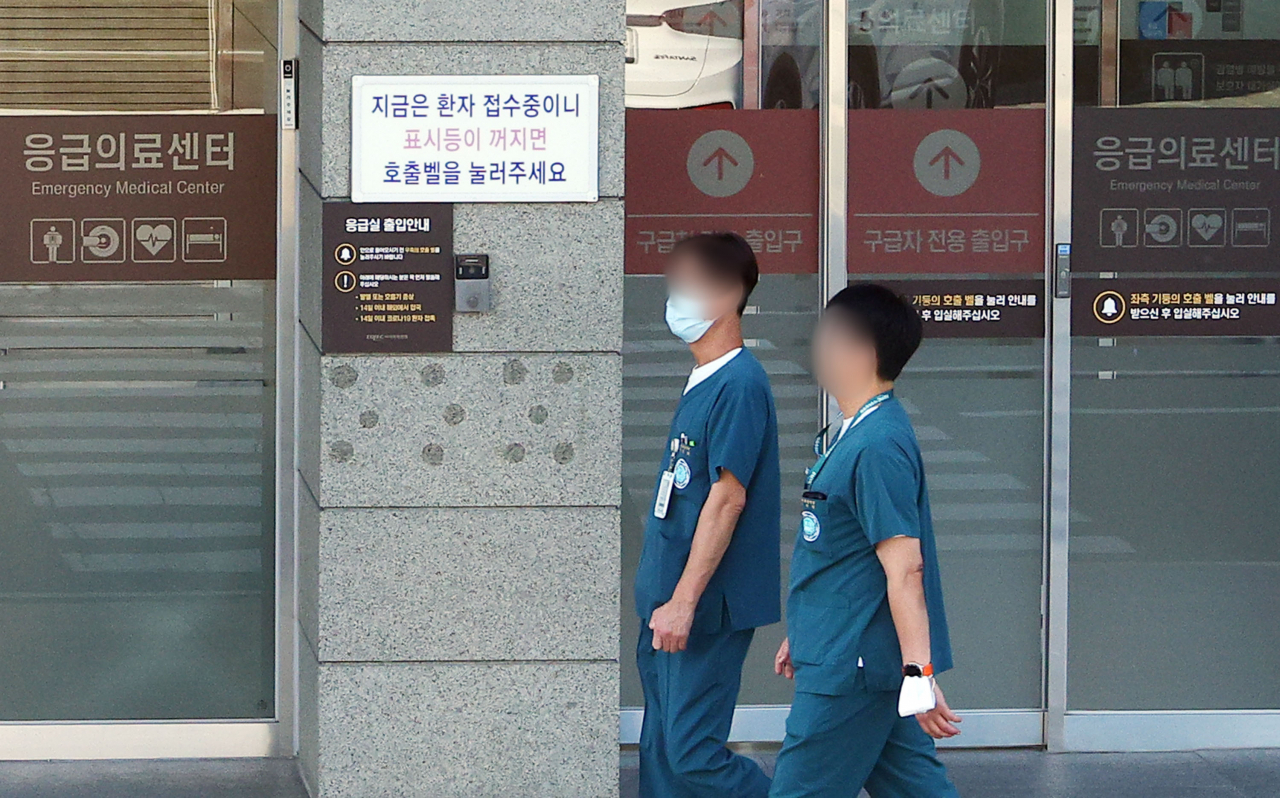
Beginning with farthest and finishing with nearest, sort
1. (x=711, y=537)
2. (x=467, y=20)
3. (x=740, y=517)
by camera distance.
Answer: (x=467, y=20)
(x=740, y=517)
(x=711, y=537)

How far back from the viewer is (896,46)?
240 inches

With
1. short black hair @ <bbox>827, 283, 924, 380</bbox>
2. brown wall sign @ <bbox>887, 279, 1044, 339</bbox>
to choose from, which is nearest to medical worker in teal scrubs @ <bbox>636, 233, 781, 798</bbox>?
short black hair @ <bbox>827, 283, 924, 380</bbox>

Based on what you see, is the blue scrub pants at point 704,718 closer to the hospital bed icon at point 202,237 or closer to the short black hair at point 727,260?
the short black hair at point 727,260

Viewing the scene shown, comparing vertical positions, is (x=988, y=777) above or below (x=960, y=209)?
below

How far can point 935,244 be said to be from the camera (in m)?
6.11

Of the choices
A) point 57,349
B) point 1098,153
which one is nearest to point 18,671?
point 57,349

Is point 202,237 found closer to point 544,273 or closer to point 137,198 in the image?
point 137,198

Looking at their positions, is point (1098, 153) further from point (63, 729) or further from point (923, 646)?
point (63, 729)

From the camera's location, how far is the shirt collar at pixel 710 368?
462cm

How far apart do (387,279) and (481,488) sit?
702 mm

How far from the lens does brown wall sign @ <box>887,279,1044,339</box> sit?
20.1ft

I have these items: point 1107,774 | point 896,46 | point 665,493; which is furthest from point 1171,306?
point 665,493

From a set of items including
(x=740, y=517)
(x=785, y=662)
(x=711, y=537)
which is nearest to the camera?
(x=785, y=662)

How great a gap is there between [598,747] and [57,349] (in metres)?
2.36
